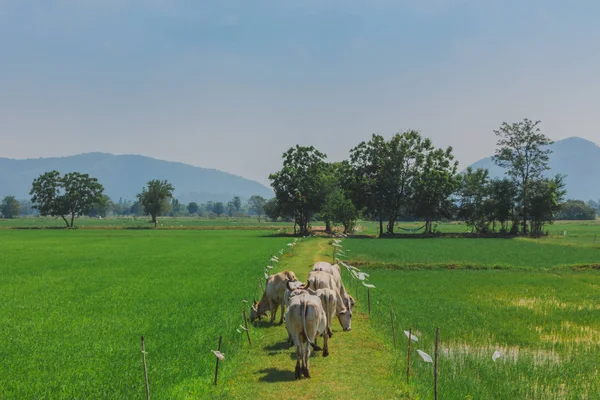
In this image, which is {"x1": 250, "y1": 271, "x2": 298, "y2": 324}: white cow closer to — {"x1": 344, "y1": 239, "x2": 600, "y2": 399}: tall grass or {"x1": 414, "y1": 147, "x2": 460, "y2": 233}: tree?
{"x1": 344, "y1": 239, "x2": 600, "y2": 399}: tall grass

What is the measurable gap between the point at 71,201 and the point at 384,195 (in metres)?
66.8

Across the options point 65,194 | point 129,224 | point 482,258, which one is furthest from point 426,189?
point 129,224

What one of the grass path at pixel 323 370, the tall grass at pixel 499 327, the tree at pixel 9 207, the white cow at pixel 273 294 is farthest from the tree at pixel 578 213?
the tree at pixel 9 207

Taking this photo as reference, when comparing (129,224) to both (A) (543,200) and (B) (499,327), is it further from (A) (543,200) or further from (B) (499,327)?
(B) (499,327)

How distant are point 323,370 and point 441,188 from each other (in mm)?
58192

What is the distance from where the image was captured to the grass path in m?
8.55

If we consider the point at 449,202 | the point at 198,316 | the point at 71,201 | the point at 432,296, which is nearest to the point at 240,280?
the point at 198,316

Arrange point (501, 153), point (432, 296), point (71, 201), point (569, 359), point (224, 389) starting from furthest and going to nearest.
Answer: point (71, 201) < point (501, 153) < point (432, 296) < point (569, 359) < point (224, 389)

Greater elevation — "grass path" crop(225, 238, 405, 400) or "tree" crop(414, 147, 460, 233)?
"tree" crop(414, 147, 460, 233)

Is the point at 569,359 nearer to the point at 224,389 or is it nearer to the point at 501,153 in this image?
the point at 224,389

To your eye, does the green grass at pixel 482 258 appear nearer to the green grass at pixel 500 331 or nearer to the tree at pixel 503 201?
the green grass at pixel 500 331

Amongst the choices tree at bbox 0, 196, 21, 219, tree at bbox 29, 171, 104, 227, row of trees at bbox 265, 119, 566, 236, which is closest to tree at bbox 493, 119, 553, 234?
row of trees at bbox 265, 119, 566, 236

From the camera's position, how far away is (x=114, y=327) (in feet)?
42.9

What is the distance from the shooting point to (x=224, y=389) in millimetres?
8742
